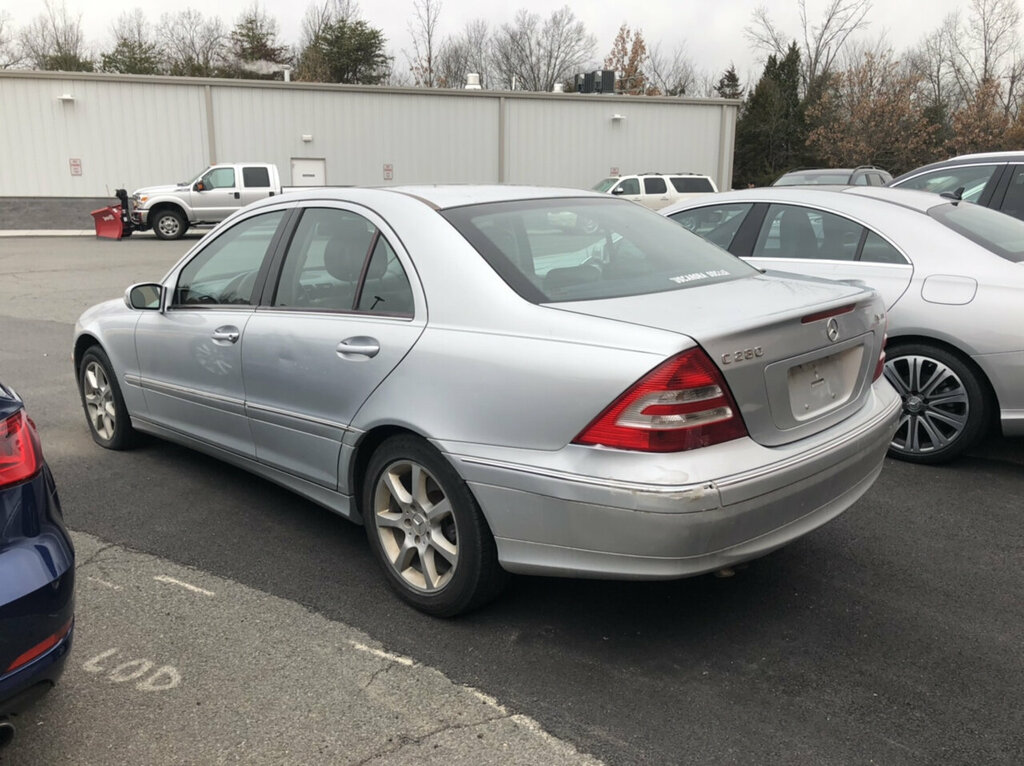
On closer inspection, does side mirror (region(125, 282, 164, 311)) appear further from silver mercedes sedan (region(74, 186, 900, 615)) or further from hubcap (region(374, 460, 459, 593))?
hubcap (region(374, 460, 459, 593))

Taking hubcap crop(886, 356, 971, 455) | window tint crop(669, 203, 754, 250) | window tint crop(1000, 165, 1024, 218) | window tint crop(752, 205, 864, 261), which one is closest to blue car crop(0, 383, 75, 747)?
hubcap crop(886, 356, 971, 455)

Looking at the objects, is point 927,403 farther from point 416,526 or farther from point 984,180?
point 984,180

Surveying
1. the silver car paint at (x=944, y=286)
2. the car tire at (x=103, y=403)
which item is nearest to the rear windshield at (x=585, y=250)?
the silver car paint at (x=944, y=286)

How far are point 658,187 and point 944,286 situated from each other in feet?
66.9

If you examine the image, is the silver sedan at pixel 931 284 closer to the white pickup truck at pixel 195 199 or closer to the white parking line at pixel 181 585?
the white parking line at pixel 181 585

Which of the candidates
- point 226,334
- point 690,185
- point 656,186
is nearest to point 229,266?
point 226,334

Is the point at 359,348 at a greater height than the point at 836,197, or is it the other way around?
the point at 836,197

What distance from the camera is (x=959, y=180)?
24.4 ft

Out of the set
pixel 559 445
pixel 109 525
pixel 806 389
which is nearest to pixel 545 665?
pixel 559 445

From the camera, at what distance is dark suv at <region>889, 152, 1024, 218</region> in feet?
22.9

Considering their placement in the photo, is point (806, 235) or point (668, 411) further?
point (806, 235)

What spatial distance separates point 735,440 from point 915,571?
1.46 meters

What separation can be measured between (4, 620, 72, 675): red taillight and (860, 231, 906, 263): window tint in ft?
14.7

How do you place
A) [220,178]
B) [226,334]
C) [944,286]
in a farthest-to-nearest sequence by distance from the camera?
1. [220,178]
2. [944,286]
3. [226,334]
